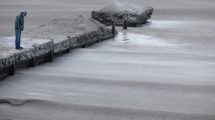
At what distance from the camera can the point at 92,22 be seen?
42.6ft

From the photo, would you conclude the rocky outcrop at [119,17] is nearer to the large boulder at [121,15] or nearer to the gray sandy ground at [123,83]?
the large boulder at [121,15]

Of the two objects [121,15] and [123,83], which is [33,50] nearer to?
[123,83]

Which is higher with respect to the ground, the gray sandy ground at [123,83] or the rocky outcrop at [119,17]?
the rocky outcrop at [119,17]

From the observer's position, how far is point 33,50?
27.2ft

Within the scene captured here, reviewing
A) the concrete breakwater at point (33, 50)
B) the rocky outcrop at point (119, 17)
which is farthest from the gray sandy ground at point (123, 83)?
the rocky outcrop at point (119, 17)

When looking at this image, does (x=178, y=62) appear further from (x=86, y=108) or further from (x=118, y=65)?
(x=86, y=108)

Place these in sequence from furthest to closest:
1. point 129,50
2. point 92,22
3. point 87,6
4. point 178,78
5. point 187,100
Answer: point 87,6 < point 92,22 < point 129,50 < point 178,78 < point 187,100

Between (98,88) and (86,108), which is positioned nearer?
(86,108)

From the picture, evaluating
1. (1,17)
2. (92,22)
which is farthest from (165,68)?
(1,17)

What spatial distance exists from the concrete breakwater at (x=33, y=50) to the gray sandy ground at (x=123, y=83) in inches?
7.1

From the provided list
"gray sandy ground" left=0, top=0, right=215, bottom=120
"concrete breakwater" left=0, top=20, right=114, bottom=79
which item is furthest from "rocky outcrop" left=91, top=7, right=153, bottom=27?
"concrete breakwater" left=0, top=20, right=114, bottom=79

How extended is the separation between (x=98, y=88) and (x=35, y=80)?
1.16 meters

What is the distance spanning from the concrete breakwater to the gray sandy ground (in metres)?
0.18

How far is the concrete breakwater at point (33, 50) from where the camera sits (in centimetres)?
759
